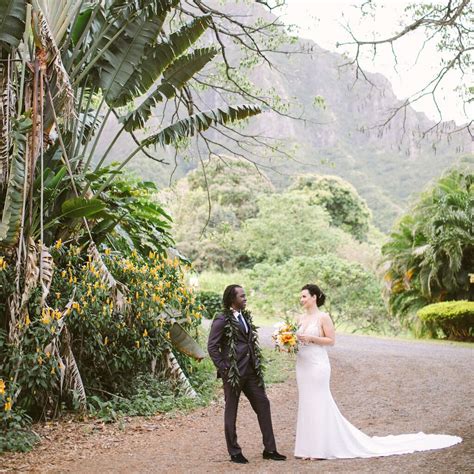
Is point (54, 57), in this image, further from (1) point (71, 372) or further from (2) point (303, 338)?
(2) point (303, 338)

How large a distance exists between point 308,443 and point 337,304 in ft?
66.8

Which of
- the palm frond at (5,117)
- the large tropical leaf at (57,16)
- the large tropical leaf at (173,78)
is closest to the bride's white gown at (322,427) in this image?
the palm frond at (5,117)

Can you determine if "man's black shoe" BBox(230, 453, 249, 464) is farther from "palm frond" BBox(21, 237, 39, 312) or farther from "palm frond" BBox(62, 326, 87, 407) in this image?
"palm frond" BBox(21, 237, 39, 312)

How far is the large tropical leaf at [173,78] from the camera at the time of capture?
11086mm

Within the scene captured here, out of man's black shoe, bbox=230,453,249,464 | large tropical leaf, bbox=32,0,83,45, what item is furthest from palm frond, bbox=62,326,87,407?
large tropical leaf, bbox=32,0,83,45

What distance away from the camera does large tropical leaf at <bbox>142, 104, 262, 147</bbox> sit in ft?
35.8

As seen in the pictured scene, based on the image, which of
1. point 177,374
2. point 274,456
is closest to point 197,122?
point 177,374

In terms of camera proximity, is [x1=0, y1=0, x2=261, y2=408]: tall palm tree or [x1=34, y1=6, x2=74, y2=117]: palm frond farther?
[x1=0, y1=0, x2=261, y2=408]: tall palm tree

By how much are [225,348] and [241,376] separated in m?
0.31

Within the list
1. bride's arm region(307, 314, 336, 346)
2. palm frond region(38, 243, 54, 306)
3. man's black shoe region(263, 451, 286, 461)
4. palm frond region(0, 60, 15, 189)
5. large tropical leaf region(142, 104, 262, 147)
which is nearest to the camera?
man's black shoe region(263, 451, 286, 461)

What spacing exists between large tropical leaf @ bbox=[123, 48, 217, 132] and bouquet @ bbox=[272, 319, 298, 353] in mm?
4886

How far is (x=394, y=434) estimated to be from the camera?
8.49 meters

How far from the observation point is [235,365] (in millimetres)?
7012

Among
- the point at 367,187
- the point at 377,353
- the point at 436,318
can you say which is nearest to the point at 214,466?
the point at 377,353
